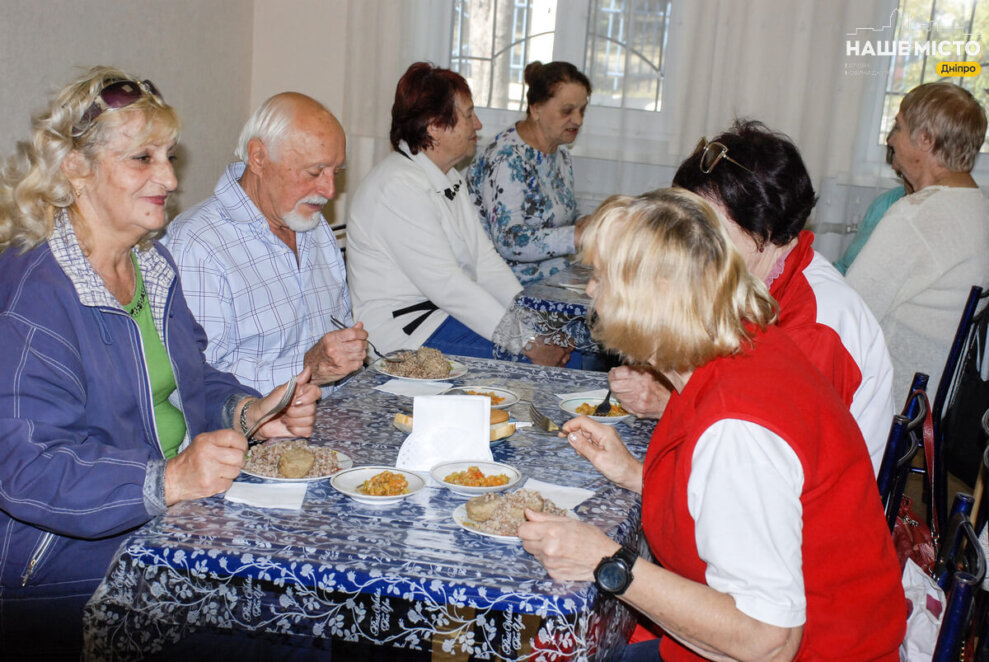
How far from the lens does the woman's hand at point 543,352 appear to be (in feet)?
12.0

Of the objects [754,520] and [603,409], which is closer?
[754,520]

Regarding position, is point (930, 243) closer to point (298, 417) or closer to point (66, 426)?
point (298, 417)

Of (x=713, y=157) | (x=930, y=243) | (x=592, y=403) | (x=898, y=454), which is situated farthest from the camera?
(x=930, y=243)

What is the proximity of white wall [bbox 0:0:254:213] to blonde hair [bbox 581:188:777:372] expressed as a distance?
1862 mm

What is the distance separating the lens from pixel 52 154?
5.78 feet

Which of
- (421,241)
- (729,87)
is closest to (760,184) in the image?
(421,241)

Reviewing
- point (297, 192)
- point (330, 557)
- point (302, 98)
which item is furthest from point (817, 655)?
point (302, 98)

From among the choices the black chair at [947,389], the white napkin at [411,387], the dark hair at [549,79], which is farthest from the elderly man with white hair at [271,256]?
the dark hair at [549,79]

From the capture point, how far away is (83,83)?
1.80 metres

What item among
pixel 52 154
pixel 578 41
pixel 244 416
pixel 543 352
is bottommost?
pixel 543 352

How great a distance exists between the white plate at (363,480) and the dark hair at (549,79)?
10.3 ft

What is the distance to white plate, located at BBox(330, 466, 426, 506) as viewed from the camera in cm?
161

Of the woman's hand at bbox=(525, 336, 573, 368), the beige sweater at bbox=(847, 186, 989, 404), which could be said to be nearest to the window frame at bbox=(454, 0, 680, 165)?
the woman's hand at bbox=(525, 336, 573, 368)

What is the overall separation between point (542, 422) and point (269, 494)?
71cm
